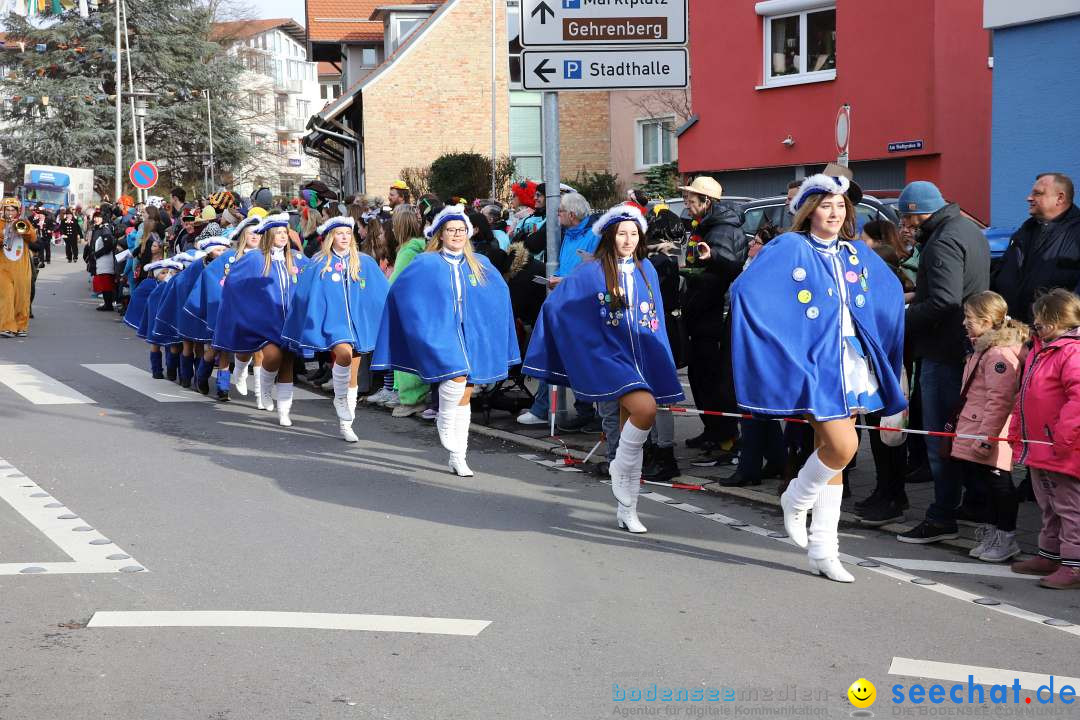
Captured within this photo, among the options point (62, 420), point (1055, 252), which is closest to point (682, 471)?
point (1055, 252)

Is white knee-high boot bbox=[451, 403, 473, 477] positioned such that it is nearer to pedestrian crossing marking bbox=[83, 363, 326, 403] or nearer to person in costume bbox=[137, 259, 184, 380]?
pedestrian crossing marking bbox=[83, 363, 326, 403]

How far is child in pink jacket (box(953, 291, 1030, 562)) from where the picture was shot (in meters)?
6.97

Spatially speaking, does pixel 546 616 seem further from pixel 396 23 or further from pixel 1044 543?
pixel 396 23

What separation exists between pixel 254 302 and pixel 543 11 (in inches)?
151

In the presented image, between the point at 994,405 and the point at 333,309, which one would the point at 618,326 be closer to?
the point at 994,405

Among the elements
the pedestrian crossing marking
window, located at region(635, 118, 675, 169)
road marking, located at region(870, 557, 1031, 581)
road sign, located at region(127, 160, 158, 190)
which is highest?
window, located at region(635, 118, 675, 169)

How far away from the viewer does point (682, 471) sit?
31.3 ft

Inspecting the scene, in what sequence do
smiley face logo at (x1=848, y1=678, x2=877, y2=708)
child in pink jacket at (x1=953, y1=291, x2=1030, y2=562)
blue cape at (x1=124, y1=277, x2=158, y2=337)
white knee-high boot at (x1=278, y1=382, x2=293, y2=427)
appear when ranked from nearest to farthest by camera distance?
1. smiley face logo at (x1=848, y1=678, x2=877, y2=708)
2. child in pink jacket at (x1=953, y1=291, x2=1030, y2=562)
3. white knee-high boot at (x1=278, y1=382, x2=293, y2=427)
4. blue cape at (x1=124, y1=277, x2=158, y2=337)

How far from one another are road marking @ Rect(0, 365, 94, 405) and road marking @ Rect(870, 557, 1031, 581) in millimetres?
8645

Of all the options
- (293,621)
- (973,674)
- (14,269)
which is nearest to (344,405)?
(293,621)

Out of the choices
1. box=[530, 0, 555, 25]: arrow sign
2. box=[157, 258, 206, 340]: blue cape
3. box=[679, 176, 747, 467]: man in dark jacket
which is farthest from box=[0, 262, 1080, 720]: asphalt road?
box=[157, 258, 206, 340]: blue cape

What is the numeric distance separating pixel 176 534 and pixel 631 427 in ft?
8.45

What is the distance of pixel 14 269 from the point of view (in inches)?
797

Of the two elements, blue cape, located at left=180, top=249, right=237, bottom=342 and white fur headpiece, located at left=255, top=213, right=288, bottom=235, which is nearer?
white fur headpiece, located at left=255, top=213, right=288, bottom=235
